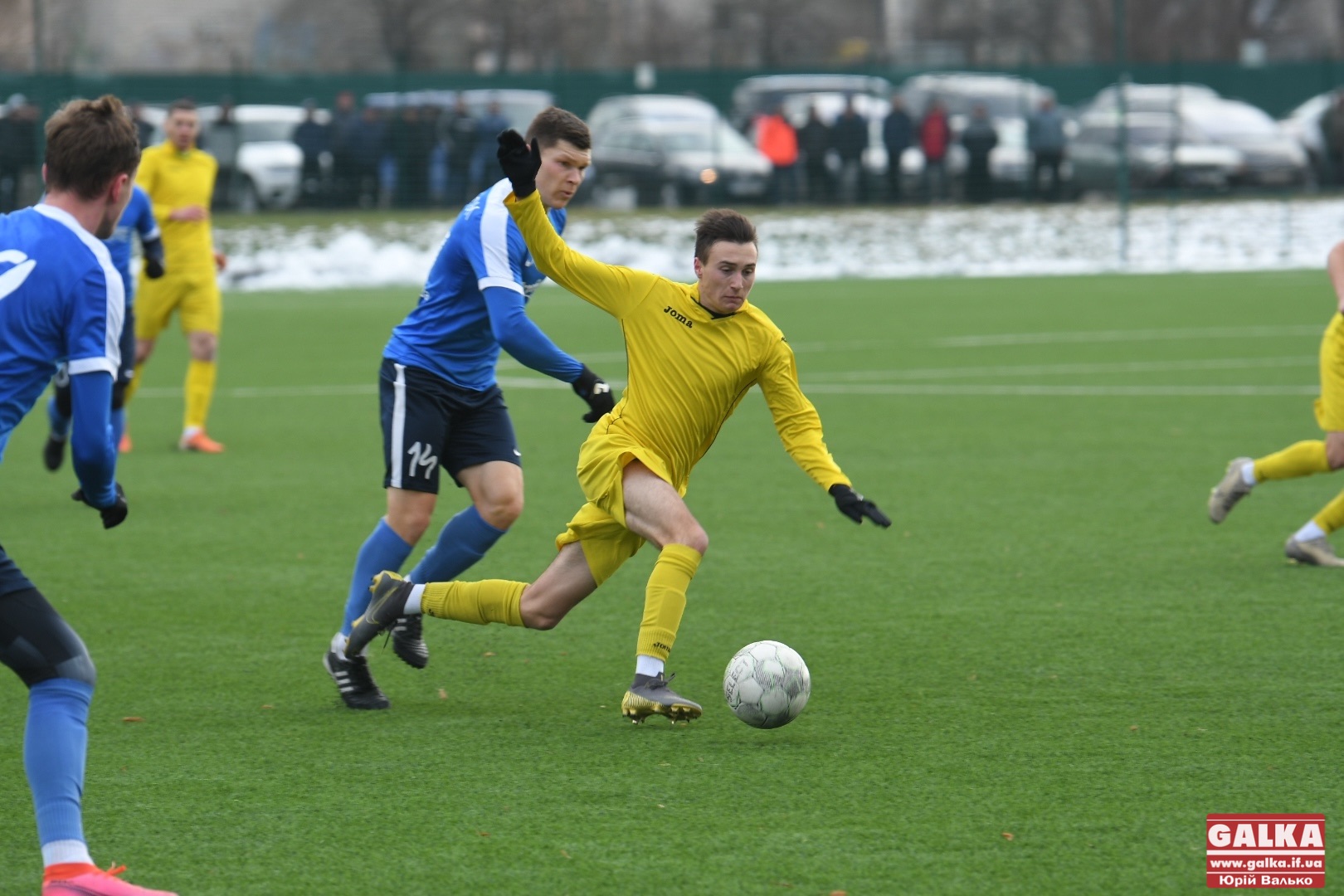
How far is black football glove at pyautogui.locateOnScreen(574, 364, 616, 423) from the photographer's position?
6035mm

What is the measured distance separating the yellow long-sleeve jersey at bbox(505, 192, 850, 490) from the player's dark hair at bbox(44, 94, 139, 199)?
185 cm

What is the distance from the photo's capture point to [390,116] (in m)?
31.3

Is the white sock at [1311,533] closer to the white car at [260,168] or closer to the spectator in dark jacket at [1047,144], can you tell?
the white car at [260,168]

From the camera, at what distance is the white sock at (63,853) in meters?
4.12

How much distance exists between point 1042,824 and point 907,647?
216 centimetres

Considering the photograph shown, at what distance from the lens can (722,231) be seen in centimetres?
581

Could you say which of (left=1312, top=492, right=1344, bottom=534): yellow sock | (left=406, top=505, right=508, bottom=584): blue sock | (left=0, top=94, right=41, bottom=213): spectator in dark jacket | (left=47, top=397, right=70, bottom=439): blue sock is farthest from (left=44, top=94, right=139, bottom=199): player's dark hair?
(left=0, top=94, right=41, bottom=213): spectator in dark jacket

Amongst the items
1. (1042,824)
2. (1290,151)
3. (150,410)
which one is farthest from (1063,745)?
(1290,151)

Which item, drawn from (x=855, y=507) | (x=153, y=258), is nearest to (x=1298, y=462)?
(x=855, y=507)

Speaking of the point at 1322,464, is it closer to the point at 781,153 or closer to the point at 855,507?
the point at 855,507

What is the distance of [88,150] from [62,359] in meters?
0.50

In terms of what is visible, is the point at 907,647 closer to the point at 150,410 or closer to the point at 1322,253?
the point at 150,410

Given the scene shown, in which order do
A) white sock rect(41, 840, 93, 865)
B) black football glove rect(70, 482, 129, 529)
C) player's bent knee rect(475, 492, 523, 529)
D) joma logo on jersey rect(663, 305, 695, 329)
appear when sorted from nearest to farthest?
white sock rect(41, 840, 93, 865) → black football glove rect(70, 482, 129, 529) → joma logo on jersey rect(663, 305, 695, 329) → player's bent knee rect(475, 492, 523, 529)

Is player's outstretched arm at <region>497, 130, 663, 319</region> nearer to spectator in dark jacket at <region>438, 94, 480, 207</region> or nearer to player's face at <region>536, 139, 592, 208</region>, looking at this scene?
player's face at <region>536, 139, 592, 208</region>
